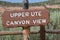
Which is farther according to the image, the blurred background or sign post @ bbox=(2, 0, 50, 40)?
the blurred background

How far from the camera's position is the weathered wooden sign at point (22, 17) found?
90.1 inches

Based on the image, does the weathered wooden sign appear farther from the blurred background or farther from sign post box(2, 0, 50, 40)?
the blurred background

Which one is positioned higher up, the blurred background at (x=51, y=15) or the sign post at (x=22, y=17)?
the sign post at (x=22, y=17)

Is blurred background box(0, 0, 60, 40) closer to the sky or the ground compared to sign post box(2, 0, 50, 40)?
closer to the ground

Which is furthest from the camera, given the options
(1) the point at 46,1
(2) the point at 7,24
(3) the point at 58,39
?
(1) the point at 46,1

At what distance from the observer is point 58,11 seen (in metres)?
4.00

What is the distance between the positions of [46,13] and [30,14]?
0.16 meters

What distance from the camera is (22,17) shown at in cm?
229

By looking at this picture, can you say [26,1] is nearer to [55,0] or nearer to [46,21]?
[46,21]

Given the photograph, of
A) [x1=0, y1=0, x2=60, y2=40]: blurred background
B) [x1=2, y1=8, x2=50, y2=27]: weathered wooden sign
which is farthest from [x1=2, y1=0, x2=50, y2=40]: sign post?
[x1=0, y1=0, x2=60, y2=40]: blurred background

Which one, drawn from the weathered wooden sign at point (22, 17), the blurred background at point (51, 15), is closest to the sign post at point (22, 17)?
the weathered wooden sign at point (22, 17)

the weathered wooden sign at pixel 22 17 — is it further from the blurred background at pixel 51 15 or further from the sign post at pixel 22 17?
the blurred background at pixel 51 15

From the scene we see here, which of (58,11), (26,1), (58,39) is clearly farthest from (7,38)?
(26,1)

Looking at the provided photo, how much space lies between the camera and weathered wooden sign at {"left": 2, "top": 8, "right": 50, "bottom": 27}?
2.29 m
